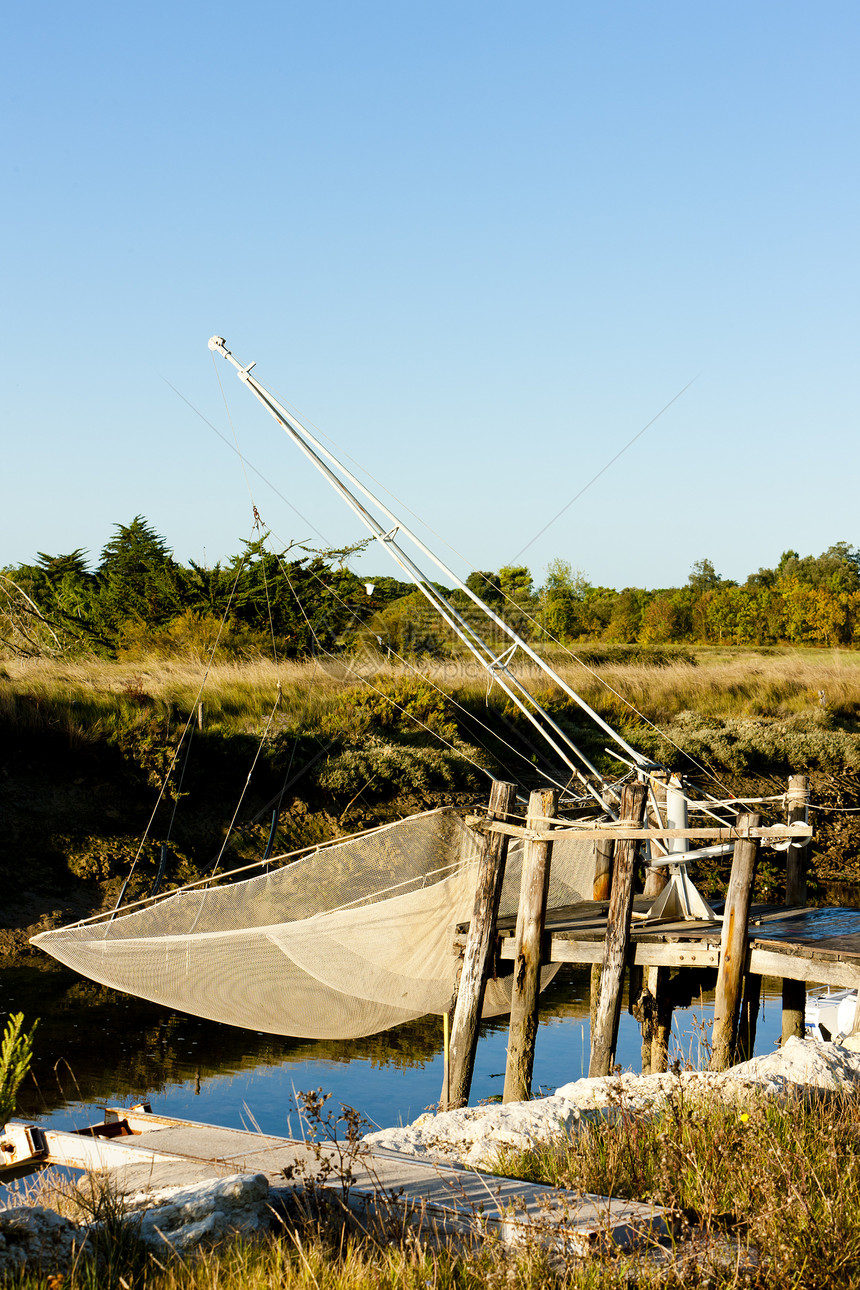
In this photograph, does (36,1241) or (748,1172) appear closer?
(36,1241)

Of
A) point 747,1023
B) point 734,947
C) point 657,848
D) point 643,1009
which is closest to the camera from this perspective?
point 734,947

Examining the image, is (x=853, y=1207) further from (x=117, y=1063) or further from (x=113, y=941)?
(x=117, y=1063)

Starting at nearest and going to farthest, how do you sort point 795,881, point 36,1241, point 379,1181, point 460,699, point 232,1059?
point 36,1241, point 379,1181, point 795,881, point 232,1059, point 460,699

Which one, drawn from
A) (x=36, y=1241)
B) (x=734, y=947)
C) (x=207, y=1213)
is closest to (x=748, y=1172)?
(x=207, y=1213)

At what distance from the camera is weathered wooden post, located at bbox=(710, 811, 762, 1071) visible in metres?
7.50

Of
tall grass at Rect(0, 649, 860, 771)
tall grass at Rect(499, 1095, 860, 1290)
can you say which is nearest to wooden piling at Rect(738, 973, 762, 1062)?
tall grass at Rect(499, 1095, 860, 1290)

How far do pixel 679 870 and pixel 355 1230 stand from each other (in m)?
5.84

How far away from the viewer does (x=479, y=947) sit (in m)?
8.23

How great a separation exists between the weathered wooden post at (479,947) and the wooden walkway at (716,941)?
16.5 inches

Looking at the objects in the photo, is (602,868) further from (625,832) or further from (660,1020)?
(625,832)

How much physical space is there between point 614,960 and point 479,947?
101cm

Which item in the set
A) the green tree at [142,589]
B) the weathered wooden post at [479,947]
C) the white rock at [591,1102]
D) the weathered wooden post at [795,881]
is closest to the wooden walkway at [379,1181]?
the white rock at [591,1102]

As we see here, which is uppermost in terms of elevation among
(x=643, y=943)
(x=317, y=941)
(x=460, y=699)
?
(x=460, y=699)

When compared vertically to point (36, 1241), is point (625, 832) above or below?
above
